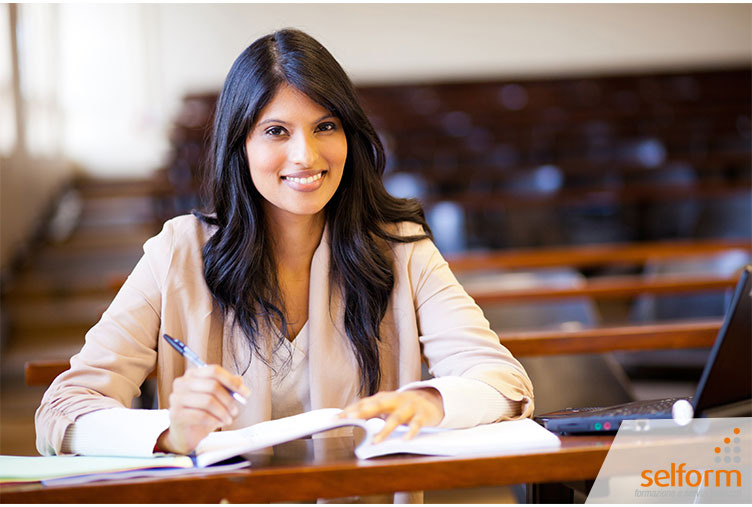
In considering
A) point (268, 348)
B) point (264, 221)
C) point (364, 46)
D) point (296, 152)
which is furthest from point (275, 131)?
point (364, 46)

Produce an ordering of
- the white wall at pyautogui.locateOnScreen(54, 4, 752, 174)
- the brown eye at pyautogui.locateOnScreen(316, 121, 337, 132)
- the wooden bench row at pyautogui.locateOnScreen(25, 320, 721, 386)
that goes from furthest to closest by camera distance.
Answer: the white wall at pyautogui.locateOnScreen(54, 4, 752, 174)
the wooden bench row at pyautogui.locateOnScreen(25, 320, 721, 386)
the brown eye at pyautogui.locateOnScreen(316, 121, 337, 132)

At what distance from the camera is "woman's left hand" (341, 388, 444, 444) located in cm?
98

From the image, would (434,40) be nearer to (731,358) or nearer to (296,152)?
(296,152)

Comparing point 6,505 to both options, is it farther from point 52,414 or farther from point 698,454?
point 698,454

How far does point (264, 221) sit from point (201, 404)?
0.52 meters

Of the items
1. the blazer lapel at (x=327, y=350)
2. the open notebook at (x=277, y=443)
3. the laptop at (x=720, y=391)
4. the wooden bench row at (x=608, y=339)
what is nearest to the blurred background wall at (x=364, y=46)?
the wooden bench row at (x=608, y=339)

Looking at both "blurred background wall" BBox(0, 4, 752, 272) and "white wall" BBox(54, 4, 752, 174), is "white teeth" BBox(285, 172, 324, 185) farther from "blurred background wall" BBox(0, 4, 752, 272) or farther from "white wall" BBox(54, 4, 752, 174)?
"white wall" BBox(54, 4, 752, 174)

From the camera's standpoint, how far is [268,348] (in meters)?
1.34

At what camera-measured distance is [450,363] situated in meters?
1.29

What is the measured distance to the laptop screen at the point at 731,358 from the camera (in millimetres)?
941

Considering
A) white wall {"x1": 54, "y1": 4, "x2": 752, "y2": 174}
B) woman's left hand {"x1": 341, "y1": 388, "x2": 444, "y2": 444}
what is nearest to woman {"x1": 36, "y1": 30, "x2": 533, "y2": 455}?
woman's left hand {"x1": 341, "y1": 388, "x2": 444, "y2": 444}

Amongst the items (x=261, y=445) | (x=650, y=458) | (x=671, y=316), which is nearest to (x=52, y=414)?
(x=261, y=445)

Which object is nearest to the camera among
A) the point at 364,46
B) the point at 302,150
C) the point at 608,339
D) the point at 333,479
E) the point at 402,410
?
the point at 333,479

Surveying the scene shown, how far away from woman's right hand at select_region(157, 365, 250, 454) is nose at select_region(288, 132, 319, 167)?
1.38ft
